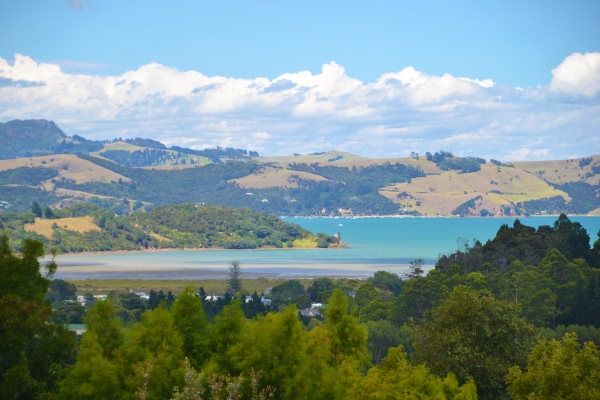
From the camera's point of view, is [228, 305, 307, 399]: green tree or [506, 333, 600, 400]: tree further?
[228, 305, 307, 399]: green tree

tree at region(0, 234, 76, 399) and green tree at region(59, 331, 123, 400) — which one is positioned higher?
tree at region(0, 234, 76, 399)

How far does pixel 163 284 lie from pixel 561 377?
8247 cm

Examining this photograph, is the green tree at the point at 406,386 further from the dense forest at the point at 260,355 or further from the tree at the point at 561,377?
the tree at the point at 561,377

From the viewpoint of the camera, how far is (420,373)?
84.0ft

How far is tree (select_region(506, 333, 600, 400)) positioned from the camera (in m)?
23.7

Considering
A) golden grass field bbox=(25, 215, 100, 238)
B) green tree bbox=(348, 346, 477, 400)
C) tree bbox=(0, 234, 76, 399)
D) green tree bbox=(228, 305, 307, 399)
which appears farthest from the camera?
golden grass field bbox=(25, 215, 100, 238)

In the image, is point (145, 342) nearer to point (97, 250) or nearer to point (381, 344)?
point (381, 344)

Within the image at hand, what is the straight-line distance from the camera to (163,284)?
103 metres

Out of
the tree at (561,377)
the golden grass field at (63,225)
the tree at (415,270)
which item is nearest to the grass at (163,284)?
the tree at (415,270)

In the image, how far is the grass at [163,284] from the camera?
97000 millimetres

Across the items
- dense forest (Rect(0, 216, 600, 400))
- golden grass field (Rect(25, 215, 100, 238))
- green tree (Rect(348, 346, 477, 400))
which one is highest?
golden grass field (Rect(25, 215, 100, 238))

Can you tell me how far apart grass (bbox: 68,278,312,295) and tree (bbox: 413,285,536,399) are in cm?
6450

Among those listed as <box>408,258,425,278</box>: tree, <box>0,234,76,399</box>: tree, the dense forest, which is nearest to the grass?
<box>408,258,425,278</box>: tree

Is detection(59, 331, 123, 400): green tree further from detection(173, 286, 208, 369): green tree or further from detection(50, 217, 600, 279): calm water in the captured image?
detection(50, 217, 600, 279): calm water
